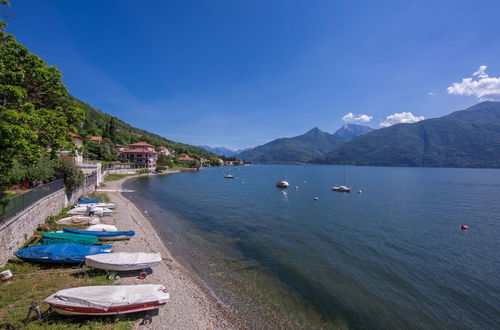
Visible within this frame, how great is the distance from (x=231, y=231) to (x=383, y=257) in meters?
15.7

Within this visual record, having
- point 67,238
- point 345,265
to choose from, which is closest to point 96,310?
point 67,238

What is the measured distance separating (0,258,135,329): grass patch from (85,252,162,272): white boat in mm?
668

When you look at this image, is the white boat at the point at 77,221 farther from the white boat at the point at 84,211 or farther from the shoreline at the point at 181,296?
the shoreline at the point at 181,296

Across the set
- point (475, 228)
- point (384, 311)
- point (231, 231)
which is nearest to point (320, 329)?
point (384, 311)

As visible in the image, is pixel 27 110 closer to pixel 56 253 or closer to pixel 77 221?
pixel 56 253

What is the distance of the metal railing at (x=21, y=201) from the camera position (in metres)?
13.3

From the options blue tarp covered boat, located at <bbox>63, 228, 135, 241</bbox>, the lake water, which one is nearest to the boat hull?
the lake water

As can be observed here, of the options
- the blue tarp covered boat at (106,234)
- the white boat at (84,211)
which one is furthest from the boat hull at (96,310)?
the white boat at (84,211)

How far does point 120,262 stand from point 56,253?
179 inches

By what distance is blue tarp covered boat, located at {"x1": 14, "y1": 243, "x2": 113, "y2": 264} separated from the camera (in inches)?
526

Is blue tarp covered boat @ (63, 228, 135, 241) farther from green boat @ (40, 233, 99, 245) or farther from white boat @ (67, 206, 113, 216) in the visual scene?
white boat @ (67, 206, 113, 216)

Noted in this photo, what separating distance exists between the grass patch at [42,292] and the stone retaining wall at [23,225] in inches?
41.3

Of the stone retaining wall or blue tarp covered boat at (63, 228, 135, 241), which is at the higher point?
the stone retaining wall

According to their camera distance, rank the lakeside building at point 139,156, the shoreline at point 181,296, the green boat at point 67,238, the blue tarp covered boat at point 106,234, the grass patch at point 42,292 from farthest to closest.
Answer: the lakeside building at point 139,156 < the blue tarp covered boat at point 106,234 < the green boat at point 67,238 < the shoreline at point 181,296 < the grass patch at point 42,292
